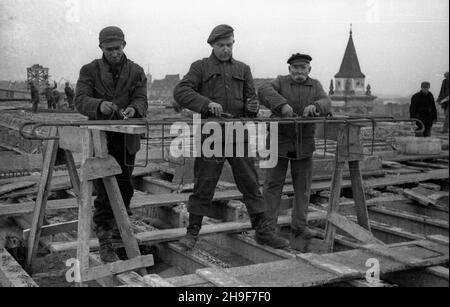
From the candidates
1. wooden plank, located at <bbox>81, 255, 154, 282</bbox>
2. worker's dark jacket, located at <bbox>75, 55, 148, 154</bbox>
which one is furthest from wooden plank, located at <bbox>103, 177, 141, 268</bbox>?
worker's dark jacket, located at <bbox>75, 55, 148, 154</bbox>

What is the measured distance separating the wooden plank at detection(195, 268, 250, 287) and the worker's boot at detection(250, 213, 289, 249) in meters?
1.14

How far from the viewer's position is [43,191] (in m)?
4.71

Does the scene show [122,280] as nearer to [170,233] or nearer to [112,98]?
[170,233]

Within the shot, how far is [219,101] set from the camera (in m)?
4.89

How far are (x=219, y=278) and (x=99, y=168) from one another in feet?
3.78

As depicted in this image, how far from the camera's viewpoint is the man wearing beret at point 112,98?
179 inches

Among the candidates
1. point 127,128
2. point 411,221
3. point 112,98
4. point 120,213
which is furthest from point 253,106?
point 411,221

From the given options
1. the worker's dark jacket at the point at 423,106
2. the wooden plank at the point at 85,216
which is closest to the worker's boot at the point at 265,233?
the wooden plank at the point at 85,216

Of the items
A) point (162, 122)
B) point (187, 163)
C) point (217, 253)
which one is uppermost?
point (162, 122)

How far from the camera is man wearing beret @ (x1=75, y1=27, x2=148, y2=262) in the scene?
4555 mm
